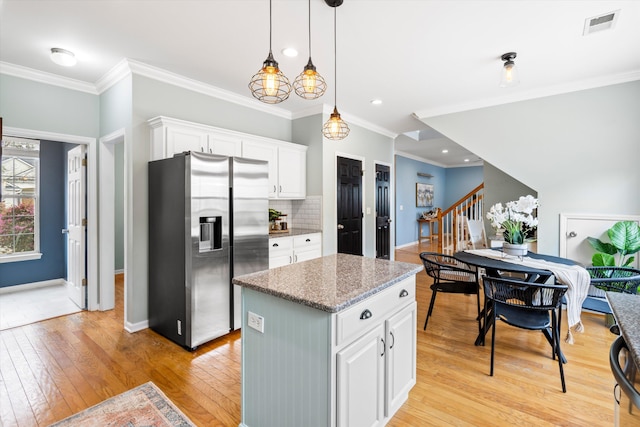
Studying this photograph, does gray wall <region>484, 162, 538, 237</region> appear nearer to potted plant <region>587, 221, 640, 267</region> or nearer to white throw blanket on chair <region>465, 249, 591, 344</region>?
potted plant <region>587, 221, 640, 267</region>

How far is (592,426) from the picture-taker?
185 centimetres

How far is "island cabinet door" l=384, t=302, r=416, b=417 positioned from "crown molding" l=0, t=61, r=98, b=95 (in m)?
4.16

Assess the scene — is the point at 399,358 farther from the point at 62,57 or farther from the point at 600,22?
the point at 62,57

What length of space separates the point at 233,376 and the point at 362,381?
128 cm

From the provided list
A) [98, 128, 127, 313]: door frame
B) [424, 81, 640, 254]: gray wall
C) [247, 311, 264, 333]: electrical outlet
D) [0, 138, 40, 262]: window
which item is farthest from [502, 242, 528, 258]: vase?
[0, 138, 40, 262]: window

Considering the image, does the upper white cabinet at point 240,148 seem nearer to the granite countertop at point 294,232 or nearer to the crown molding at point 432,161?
the granite countertop at point 294,232

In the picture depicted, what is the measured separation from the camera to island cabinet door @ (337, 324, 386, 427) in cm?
145

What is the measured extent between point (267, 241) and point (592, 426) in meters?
2.90

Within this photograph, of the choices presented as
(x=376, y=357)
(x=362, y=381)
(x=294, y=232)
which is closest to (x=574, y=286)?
Result: (x=376, y=357)

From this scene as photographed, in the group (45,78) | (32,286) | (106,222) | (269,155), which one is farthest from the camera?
(32,286)

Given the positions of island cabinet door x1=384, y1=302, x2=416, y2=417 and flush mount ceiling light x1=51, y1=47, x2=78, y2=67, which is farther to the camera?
flush mount ceiling light x1=51, y1=47, x2=78, y2=67

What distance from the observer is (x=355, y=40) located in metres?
2.74

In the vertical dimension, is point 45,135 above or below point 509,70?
below

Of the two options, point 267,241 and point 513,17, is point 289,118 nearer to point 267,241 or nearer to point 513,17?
point 267,241
